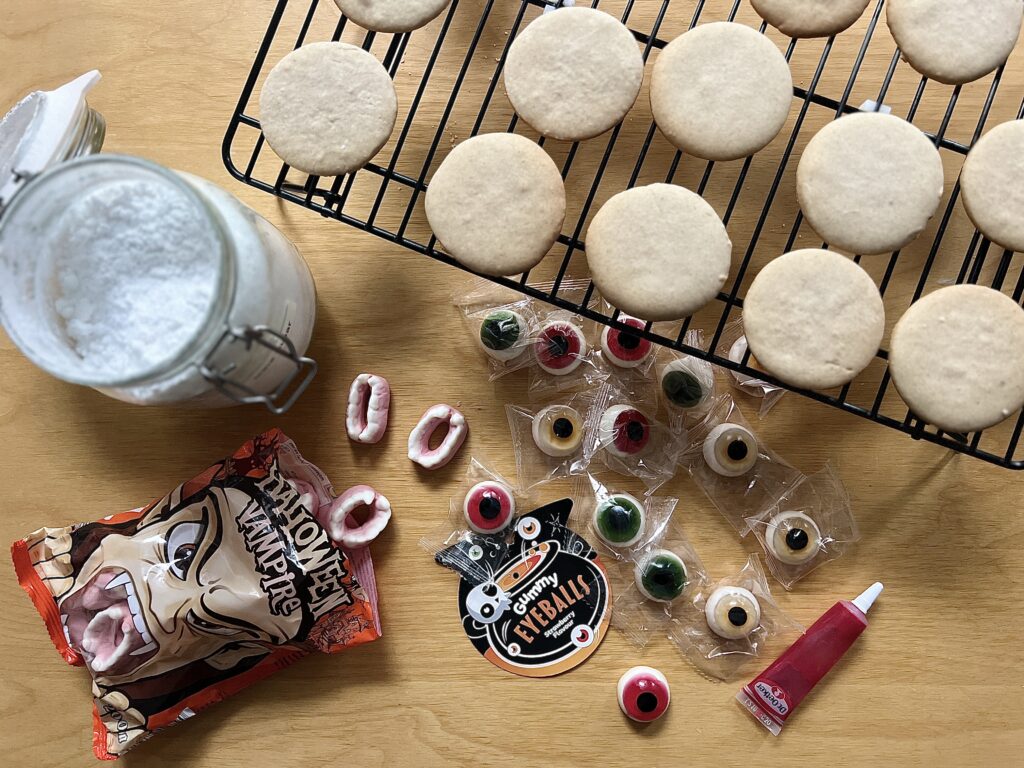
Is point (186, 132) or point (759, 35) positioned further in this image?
point (186, 132)

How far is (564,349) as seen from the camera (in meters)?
1.13

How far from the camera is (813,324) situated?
928 mm

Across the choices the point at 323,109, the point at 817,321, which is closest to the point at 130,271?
the point at 323,109

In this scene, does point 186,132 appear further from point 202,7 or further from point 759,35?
point 759,35

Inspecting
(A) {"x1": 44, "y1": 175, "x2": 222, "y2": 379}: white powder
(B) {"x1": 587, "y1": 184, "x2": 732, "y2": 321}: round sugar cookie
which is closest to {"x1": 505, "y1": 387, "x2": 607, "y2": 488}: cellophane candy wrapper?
(B) {"x1": 587, "y1": 184, "x2": 732, "y2": 321}: round sugar cookie

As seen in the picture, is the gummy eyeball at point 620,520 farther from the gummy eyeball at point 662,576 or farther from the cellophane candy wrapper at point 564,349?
the cellophane candy wrapper at point 564,349

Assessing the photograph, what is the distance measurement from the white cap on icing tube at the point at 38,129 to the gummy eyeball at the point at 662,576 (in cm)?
97

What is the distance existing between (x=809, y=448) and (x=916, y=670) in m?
0.37

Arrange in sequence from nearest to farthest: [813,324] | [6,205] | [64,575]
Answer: [6,205], [813,324], [64,575]

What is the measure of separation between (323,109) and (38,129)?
374mm

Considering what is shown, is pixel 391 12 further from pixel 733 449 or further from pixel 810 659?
pixel 810 659

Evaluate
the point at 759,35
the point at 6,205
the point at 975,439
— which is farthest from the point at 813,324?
the point at 6,205

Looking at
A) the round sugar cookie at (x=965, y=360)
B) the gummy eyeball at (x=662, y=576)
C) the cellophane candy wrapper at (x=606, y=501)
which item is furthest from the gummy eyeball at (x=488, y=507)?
the round sugar cookie at (x=965, y=360)

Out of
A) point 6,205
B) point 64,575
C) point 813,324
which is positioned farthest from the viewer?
point 64,575
